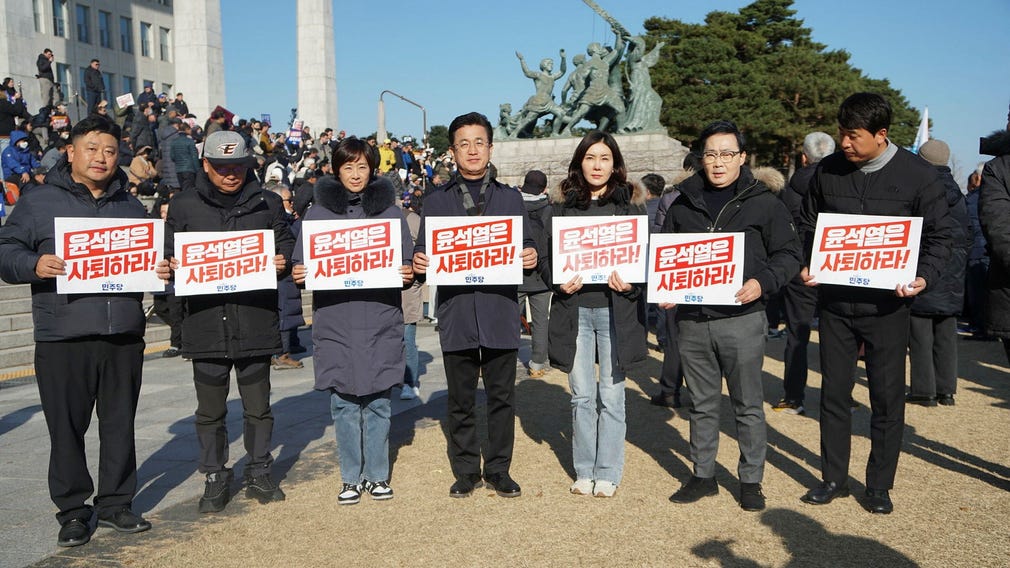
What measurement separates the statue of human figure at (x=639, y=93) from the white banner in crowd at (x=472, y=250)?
2120 centimetres

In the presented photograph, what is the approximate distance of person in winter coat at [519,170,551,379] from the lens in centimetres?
538

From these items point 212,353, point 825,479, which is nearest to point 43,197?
point 212,353

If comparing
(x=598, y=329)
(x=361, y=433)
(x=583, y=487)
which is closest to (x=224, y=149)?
(x=361, y=433)

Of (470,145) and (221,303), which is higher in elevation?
(470,145)

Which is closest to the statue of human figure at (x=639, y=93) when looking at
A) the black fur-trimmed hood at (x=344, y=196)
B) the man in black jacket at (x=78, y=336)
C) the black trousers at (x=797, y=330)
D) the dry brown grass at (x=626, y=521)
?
the black trousers at (x=797, y=330)

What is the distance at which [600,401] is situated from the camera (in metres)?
5.33

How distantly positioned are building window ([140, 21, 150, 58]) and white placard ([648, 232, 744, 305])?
61.0 metres

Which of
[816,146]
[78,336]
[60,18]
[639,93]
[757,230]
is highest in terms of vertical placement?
[60,18]

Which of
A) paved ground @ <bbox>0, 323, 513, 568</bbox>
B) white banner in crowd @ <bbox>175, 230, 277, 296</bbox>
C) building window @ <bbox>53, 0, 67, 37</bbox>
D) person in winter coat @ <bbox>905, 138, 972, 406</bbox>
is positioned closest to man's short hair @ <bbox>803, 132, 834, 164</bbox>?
person in winter coat @ <bbox>905, 138, 972, 406</bbox>

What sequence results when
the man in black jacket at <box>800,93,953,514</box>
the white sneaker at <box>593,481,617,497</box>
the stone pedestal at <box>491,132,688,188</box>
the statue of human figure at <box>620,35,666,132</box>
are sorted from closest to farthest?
the man in black jacket at <box>800,93,953,514</box> → the white sneaker at <box>593,481,617,497</box> → the stone pedestal at <box>491,132,688,188</box> → the statue of human figure at <box>620,35,666,132</box>

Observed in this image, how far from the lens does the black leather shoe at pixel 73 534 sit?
4.48 metres

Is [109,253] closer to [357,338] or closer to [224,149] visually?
[224,149]

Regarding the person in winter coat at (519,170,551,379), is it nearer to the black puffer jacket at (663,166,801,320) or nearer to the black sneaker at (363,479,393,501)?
the black puffer jacket at (663,166,801,320)

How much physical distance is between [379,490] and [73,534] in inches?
69.2
